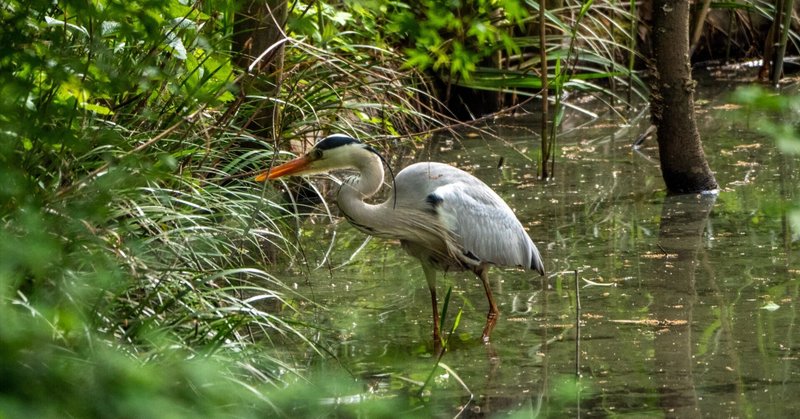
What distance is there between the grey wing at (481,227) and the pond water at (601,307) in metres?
0.23

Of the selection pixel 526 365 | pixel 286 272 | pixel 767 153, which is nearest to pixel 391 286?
pixel 286 272

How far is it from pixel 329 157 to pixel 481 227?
83 cm

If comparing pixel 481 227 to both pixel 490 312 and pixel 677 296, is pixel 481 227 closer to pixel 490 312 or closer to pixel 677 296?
pixel 490 312

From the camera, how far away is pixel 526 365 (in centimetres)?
475

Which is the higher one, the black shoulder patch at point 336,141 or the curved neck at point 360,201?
the black shoulder patch at point 336,141

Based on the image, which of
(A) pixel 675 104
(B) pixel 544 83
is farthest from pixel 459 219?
(A) pixel 675 104

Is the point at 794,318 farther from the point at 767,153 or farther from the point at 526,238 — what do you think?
the point at 767,153

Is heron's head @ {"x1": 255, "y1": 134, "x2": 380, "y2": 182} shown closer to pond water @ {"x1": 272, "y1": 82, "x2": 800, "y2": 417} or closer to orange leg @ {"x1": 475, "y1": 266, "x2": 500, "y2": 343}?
pond water @ {"x1": 272, "y1": 82, "x2": 800, "y2": 417}

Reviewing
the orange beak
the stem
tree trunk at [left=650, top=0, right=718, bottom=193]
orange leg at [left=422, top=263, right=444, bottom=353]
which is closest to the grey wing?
orange leg at [left=422, top=263, right=444, bottom=353]

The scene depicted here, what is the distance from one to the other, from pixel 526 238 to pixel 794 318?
4.45 feet

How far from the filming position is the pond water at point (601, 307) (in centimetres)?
433

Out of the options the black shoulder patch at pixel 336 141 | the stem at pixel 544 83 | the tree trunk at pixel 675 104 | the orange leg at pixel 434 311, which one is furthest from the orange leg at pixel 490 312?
the tree trunk at pixel 675 104

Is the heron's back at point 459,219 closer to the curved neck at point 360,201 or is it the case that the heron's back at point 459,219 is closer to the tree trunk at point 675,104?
the curved neck at point 360,201

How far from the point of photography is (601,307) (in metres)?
5.41
